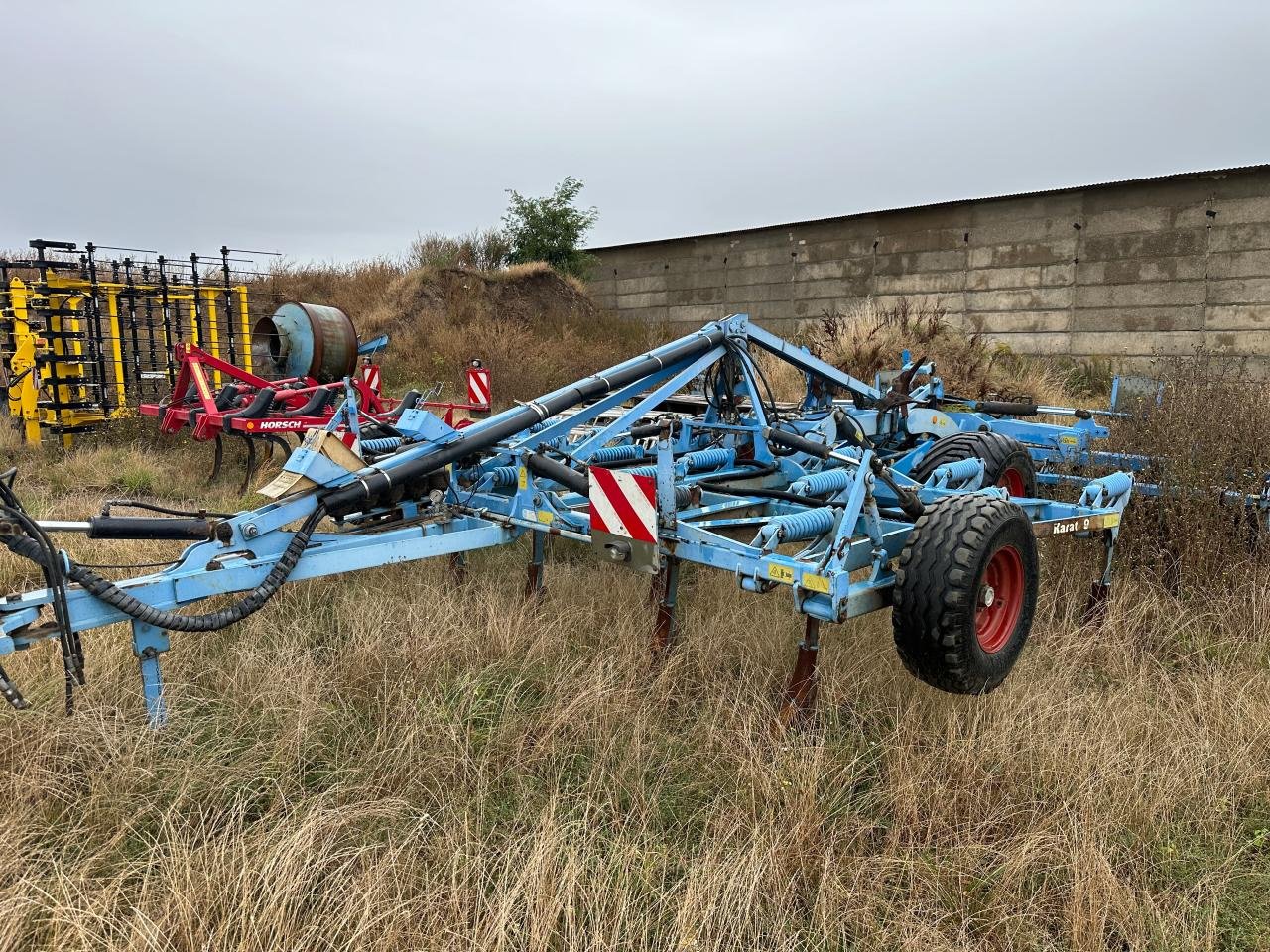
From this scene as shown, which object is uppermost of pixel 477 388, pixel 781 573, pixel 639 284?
pixel 639 284

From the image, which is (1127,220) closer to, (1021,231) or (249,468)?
(1021,231)

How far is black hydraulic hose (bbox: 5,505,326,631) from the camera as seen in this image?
8.18ft

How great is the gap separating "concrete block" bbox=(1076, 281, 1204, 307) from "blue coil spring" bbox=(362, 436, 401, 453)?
11.0 m

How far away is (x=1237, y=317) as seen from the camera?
1096 centimetres

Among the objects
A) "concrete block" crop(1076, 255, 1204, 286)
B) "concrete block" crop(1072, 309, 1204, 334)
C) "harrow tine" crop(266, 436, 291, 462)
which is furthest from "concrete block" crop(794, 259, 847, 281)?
"harrow tine" crop(266, 436, 291, 462)

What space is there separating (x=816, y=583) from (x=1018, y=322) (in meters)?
11.6

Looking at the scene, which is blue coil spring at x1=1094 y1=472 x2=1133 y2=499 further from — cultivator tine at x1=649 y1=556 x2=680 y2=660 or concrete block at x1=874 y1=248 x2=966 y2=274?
concrete block at x1=874 y1=248 x2=966 y2=274

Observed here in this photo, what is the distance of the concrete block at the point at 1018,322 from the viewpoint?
40.9 feet

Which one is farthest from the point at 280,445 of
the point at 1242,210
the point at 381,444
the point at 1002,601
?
the point at 1242,210

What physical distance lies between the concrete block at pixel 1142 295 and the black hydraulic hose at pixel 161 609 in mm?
12174

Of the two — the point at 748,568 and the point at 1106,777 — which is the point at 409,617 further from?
the point at 1106,777

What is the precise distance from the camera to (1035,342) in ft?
41.5

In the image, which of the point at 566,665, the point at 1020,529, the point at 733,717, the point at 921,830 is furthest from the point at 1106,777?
the point at 566,665

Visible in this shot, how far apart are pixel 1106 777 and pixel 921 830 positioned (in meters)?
0.67
